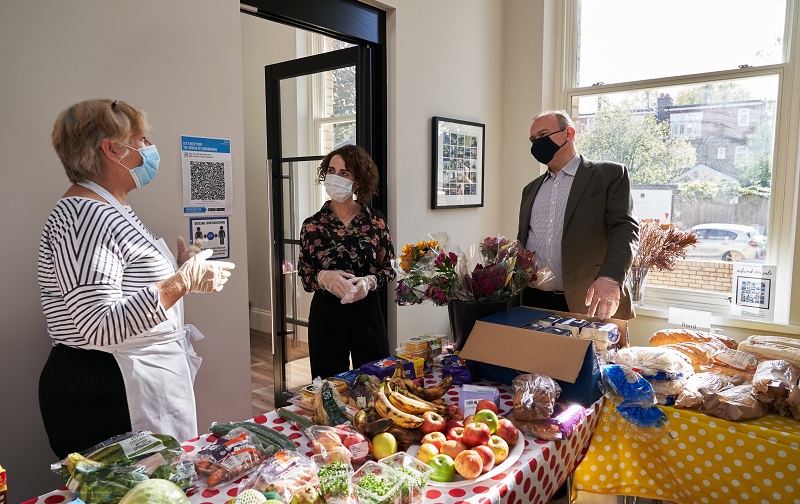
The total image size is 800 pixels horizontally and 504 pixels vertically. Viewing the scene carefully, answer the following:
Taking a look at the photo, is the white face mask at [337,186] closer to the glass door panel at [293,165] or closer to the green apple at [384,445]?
the glass door panel at [293,165]

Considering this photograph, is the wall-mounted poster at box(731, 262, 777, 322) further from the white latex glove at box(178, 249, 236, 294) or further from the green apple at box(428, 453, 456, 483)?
the white latex glove at box(178, 249, 236, 294)

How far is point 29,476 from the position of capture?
73.8 inches

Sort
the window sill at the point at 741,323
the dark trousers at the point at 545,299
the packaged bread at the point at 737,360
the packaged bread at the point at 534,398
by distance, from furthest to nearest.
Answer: the window sill at the point at 741,323
the dark trousers at the point at 545,299
the packaged bread at the point at 737,360
the packaged bread at the point at 534,398

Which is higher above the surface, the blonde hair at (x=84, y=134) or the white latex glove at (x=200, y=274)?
the blonde hair at (x=84, y=134)

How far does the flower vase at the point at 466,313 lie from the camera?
184 centimetres

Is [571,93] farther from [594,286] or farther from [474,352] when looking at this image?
[474,352]

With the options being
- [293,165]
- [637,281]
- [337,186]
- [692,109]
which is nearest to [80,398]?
[337,186]

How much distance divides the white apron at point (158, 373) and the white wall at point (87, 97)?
0.14m

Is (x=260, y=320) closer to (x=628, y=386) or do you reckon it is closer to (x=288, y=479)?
(x=628, y=386)

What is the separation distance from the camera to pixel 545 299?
8.21 ft

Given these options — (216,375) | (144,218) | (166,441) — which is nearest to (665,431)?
(166,441)

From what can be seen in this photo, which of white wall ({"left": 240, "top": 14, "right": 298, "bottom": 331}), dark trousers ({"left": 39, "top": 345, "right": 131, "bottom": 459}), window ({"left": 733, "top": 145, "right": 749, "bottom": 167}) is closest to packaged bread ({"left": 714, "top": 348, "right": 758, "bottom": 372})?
dark trousers ({"left": 39, "top": 345, "right": 131, "bottom": 459})

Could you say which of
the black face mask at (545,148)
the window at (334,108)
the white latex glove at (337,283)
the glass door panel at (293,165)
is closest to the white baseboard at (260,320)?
the glass door panel at (293,165)

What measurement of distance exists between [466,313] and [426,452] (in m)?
0.71
